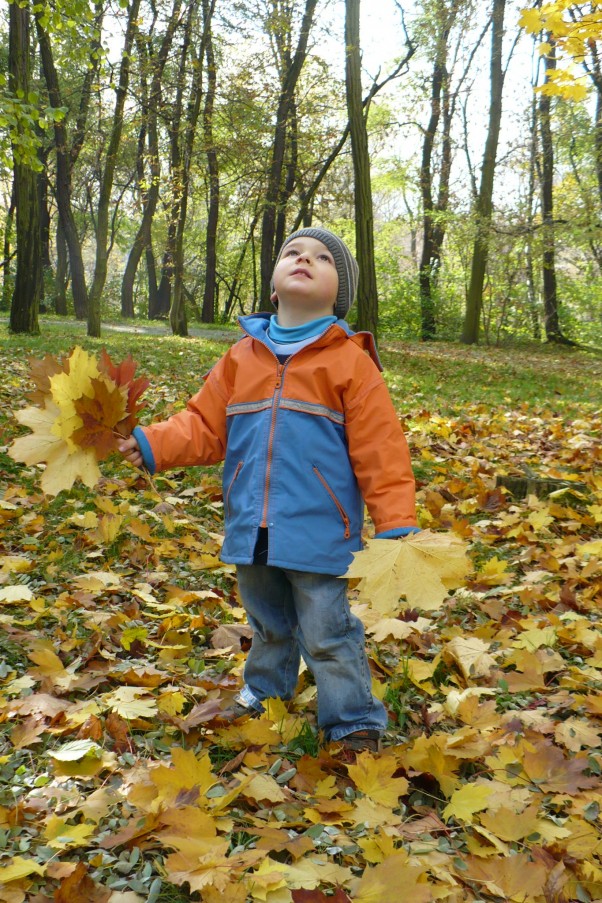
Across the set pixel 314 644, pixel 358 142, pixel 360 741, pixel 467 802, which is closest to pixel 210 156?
pixel 358 142

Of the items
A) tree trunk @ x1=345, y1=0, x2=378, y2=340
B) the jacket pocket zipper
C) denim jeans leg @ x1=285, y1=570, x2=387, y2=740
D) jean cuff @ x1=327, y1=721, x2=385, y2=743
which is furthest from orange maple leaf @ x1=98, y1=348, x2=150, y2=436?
tree trunk @ x1=345, y1=0, x2=378, y2=340

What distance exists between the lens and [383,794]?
189cm

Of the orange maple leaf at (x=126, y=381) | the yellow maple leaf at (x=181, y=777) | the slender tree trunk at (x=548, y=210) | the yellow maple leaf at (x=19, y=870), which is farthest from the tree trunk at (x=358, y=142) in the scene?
the slender tree trunk at (x=548, y=210)

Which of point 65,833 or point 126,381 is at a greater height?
point 126,381

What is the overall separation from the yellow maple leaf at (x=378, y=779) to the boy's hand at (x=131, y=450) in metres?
0.98

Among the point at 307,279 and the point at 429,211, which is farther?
the point at 429,211

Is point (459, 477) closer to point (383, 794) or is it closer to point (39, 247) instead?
point (383, 794)

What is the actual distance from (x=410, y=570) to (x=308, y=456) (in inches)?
20.2

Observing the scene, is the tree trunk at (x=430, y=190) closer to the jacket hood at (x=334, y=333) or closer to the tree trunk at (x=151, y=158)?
the tree trunk at (x=151, y=158)

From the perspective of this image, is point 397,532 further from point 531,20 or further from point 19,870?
point 531,20

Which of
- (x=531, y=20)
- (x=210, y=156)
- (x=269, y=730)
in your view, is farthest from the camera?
(x=210, y=156)

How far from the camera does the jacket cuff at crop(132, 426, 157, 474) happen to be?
78.2 inches

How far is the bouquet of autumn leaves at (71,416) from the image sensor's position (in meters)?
1.77

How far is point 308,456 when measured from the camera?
6.63 feet
